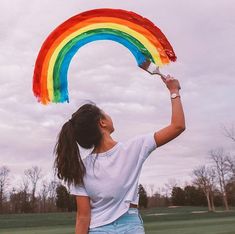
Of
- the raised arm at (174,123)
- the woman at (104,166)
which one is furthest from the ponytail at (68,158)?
the raised arm at (174,123)

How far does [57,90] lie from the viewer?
410 centimetres

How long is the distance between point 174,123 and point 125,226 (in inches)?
31.7

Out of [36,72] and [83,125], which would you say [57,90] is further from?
[83,125]

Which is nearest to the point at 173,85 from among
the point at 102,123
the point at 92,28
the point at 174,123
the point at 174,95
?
the point at 174,95

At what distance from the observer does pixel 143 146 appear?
3.24 meters

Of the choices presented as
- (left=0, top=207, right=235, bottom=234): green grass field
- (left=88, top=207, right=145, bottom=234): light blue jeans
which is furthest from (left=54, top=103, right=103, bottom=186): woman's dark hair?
(left=0, top=207, right=235, bottom=234): green grass field

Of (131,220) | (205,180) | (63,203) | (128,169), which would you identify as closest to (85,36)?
(128,169)

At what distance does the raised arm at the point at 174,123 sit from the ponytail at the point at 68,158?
0.62 m

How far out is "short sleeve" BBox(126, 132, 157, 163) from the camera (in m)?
3.22

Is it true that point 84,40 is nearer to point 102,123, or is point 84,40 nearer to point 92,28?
point 92,28

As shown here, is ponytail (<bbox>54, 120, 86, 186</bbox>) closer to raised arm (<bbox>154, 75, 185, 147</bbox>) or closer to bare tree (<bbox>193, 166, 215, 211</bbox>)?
raised arm (<bbox>154, 75, 185, 147</bbox>)

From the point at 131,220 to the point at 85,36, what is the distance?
1869 millimetres

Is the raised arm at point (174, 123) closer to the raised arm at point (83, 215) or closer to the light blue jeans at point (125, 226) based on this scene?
the light blue jeans at point (125, 226)

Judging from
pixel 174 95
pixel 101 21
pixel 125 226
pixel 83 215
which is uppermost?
pixel 101 21
